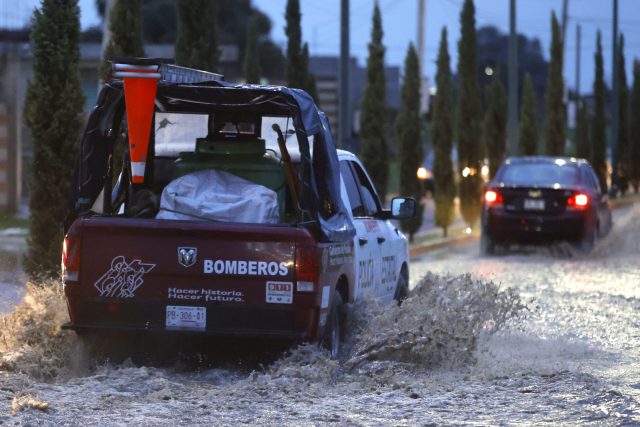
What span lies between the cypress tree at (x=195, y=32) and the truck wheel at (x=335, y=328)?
10268 mm

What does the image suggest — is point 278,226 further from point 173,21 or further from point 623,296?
point 173,21

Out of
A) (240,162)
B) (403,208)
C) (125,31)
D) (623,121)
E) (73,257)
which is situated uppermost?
(125,31)

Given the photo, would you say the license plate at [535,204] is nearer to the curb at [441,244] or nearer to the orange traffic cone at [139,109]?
the curb at [441,244]

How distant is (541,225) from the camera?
21.8m

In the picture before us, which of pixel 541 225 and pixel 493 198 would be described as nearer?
pixel 541 225

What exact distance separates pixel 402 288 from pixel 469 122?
20.0m

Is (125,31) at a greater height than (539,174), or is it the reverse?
(125,31)

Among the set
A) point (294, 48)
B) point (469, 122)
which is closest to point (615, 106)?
point (469, 122)

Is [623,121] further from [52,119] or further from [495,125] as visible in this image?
[52,119]

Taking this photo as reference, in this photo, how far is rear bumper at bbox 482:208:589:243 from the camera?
21812 millimetres

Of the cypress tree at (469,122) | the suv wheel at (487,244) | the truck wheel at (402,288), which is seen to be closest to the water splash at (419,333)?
the truck wheel at (402,288)

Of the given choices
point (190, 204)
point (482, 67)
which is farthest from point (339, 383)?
point (482, 67)

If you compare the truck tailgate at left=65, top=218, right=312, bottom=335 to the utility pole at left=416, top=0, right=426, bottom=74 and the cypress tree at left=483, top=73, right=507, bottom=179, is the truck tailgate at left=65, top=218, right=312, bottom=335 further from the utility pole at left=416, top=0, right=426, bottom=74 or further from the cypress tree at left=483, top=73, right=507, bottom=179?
the utility pole at left=416, top=0, right=426, bottom=74

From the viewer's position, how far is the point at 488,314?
11.0 meters
